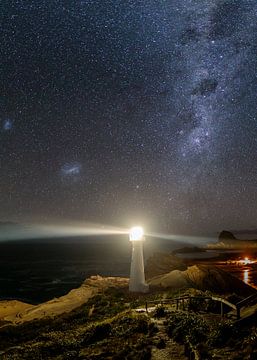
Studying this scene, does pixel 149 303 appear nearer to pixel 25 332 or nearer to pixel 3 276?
pixel 25 332

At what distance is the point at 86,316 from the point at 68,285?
158 ft

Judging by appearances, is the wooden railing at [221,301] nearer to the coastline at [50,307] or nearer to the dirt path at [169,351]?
the dirt path at [169,351]

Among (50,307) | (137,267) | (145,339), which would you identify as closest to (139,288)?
(137,267)

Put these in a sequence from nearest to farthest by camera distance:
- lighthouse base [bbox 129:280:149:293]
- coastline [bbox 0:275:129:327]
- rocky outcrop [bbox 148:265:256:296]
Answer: coastline [bbox 0:275:129:327] → lighthouse base [bbox 129:280:149:293] → rocky outcrop [bbox 148:265:256:296]

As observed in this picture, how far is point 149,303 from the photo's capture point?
20.5m

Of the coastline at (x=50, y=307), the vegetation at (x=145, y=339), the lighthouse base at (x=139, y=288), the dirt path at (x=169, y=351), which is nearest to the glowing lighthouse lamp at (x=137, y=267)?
the lighthouse base at (x=139, y=288)

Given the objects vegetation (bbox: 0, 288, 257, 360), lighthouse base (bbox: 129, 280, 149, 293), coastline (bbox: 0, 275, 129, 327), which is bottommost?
coastline (bbox: 0, 275, 129, 327)

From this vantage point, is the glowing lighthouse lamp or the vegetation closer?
the vegetation

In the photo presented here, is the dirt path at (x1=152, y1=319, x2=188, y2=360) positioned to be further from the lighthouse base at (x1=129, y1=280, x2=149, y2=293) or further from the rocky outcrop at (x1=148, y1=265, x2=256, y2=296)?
the rocky outcrop at (x1=148, y1=265, x2=256, y2=296)

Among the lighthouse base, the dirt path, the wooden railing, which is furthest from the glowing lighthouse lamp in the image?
the dirt path

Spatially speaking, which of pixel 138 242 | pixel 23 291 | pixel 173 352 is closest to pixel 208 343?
pixel 173 352

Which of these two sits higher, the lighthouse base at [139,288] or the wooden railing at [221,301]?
the wooden railing at [221,301]

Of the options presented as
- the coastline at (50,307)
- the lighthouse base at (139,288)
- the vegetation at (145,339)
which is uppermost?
the vegetation at (145,339)

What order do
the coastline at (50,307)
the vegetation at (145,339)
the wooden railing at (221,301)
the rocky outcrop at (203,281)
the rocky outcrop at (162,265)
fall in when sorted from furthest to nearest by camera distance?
the rocky outcrop at (162,265) → the rocky outcrop at (203,281) → the coastline at (50,307) → the wooden railing at (221,301) → the vegetation at (145,339)
